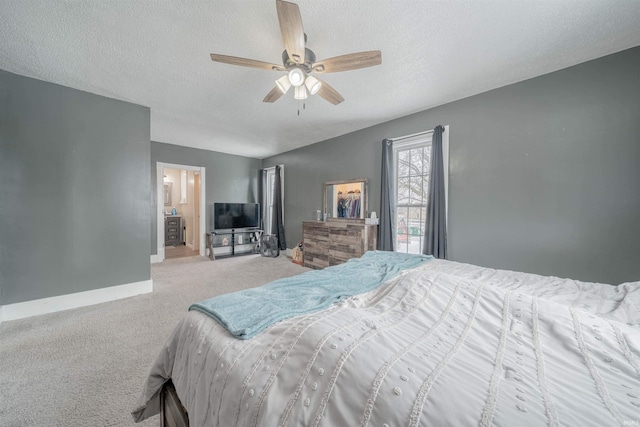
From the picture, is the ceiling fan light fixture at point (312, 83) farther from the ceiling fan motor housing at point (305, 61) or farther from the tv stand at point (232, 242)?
the tv stand at point (232, 242)

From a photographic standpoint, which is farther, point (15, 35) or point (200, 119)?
point (200, 119)

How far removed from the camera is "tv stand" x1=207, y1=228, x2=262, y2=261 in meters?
5.53

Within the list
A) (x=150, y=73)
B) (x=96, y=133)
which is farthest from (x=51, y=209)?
(x=150, y=73)

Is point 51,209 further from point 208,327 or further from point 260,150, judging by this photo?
point 260,150

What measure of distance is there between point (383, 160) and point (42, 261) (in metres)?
4.64

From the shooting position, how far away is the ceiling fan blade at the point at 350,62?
5.48 feet

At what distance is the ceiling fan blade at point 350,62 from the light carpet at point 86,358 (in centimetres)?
273

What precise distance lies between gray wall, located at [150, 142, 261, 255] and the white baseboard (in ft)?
6.99

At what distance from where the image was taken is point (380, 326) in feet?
2.83

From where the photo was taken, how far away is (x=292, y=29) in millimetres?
1488

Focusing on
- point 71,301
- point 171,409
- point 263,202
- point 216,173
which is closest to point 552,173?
point 171,409

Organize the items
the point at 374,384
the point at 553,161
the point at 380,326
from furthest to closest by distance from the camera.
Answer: the point at 553,161 < the point at 380,326 < the point at 374,384

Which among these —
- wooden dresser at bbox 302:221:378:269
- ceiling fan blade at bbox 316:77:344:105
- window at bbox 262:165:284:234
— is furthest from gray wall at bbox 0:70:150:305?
window at bbox 262:165:284:234

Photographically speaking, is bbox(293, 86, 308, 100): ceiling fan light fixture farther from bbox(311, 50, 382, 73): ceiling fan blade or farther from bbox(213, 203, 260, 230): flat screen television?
bbox(213, 203, 260, 230): flat screen television
